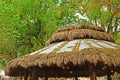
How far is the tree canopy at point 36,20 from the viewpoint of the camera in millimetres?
19464

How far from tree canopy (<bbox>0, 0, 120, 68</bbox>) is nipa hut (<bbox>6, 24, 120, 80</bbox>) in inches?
345

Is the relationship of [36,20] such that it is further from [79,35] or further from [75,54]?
[75,54]

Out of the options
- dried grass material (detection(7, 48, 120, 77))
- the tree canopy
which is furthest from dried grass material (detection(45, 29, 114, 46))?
the tree canopy

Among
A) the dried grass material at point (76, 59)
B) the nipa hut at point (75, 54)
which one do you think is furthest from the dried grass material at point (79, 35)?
the dried grass material at point (76, 59)

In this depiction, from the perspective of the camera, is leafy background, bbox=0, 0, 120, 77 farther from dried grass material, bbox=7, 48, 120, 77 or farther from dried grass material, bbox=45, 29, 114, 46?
dried grass material, bbox=7, 48, 120, 77

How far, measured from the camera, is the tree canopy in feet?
63.9

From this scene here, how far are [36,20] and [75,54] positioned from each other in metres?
13.0

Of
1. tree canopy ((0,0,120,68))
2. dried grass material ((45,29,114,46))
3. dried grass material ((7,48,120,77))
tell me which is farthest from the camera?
tree canopy ((0,0,120,68))

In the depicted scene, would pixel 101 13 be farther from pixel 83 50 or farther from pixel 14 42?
pixel 83 50

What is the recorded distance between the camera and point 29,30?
2112 centimetres

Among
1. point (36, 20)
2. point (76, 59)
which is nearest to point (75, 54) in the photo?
point (76, 59)

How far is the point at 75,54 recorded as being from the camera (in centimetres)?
816

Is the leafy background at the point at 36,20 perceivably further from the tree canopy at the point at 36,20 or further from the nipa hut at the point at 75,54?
the nipa hut at the point at 75,54

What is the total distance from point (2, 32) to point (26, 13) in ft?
8.66
